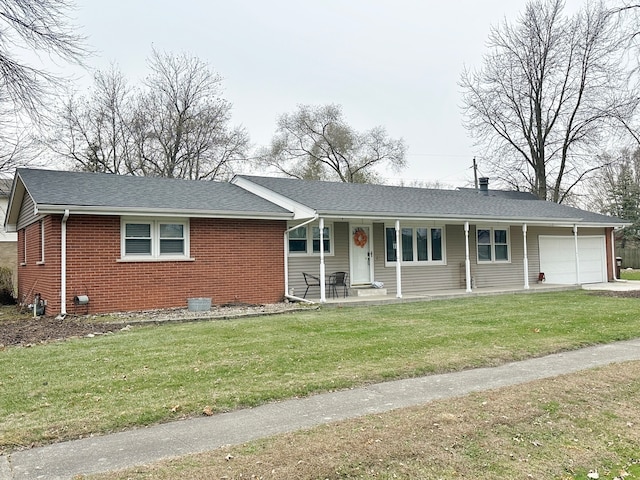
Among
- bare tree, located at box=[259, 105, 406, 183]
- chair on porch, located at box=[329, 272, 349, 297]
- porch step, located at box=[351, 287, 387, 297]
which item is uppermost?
bare tree, located at box=[259, 105, 406, 183]

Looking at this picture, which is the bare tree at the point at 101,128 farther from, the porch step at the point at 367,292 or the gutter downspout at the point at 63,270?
the porch step at the point at 367,292

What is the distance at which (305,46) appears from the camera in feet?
66.9

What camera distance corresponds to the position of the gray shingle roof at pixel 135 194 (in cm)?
1225

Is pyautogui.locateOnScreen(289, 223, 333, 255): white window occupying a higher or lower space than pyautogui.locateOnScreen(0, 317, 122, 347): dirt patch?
higher

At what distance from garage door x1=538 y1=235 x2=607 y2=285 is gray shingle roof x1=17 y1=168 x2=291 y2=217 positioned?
12046mm

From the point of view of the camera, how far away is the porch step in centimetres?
1582

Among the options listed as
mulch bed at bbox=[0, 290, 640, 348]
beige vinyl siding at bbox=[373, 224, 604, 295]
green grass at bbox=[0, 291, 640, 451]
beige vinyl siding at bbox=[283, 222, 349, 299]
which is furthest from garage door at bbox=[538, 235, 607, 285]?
mulch bed at bbox=[0, 290, 640, 348]

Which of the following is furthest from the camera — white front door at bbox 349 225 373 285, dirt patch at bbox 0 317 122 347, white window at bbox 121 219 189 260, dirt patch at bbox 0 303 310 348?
white front door at bbox 349 225 373 285

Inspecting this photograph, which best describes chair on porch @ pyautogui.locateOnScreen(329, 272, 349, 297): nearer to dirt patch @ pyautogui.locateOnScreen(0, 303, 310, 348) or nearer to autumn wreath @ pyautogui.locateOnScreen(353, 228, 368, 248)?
autumn wreath @ pyautogui.locateOnScreen(353, 228, 368, 248)

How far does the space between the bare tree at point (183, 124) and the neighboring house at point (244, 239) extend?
1377 cm

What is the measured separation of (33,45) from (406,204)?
12029mm

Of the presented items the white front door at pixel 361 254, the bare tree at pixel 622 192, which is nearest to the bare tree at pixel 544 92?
the bare tree at pixel 622 192

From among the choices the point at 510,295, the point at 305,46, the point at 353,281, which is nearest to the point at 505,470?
the point at 353,281

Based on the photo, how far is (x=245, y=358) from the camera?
24.1 feet
